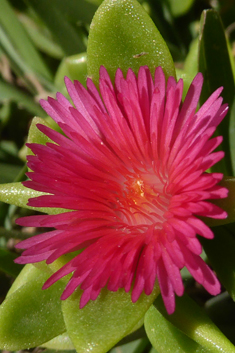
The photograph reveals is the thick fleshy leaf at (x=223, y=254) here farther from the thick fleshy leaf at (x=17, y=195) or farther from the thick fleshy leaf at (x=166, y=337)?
the thick fleshy leaf at (x=17, y=195)

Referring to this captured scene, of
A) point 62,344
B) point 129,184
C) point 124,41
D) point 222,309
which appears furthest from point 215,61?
point 62,344

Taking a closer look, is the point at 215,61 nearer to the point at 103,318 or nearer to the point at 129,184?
the point at 129,184

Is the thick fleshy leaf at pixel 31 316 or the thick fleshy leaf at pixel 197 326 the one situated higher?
the thick fleshy leaf at pixel 197 326

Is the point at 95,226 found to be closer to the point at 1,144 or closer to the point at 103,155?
the point at 103,155

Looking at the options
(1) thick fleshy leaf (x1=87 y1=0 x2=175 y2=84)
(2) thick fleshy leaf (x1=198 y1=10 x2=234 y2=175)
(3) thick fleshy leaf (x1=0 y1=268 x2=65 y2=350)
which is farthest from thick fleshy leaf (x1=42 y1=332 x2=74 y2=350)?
(1) thick fleshy leaf (x1=87 y1=0 x2=175 y2=84)

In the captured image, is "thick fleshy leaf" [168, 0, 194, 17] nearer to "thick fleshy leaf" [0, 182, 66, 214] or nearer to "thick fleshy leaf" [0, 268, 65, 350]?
"thick fleshy leaf" [0, 182, 66, 214]

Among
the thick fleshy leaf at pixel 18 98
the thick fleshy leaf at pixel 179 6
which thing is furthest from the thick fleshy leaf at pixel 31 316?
the thick fleshy leaf at pixel 179 6

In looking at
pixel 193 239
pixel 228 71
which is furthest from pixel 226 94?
pixel 193 239
